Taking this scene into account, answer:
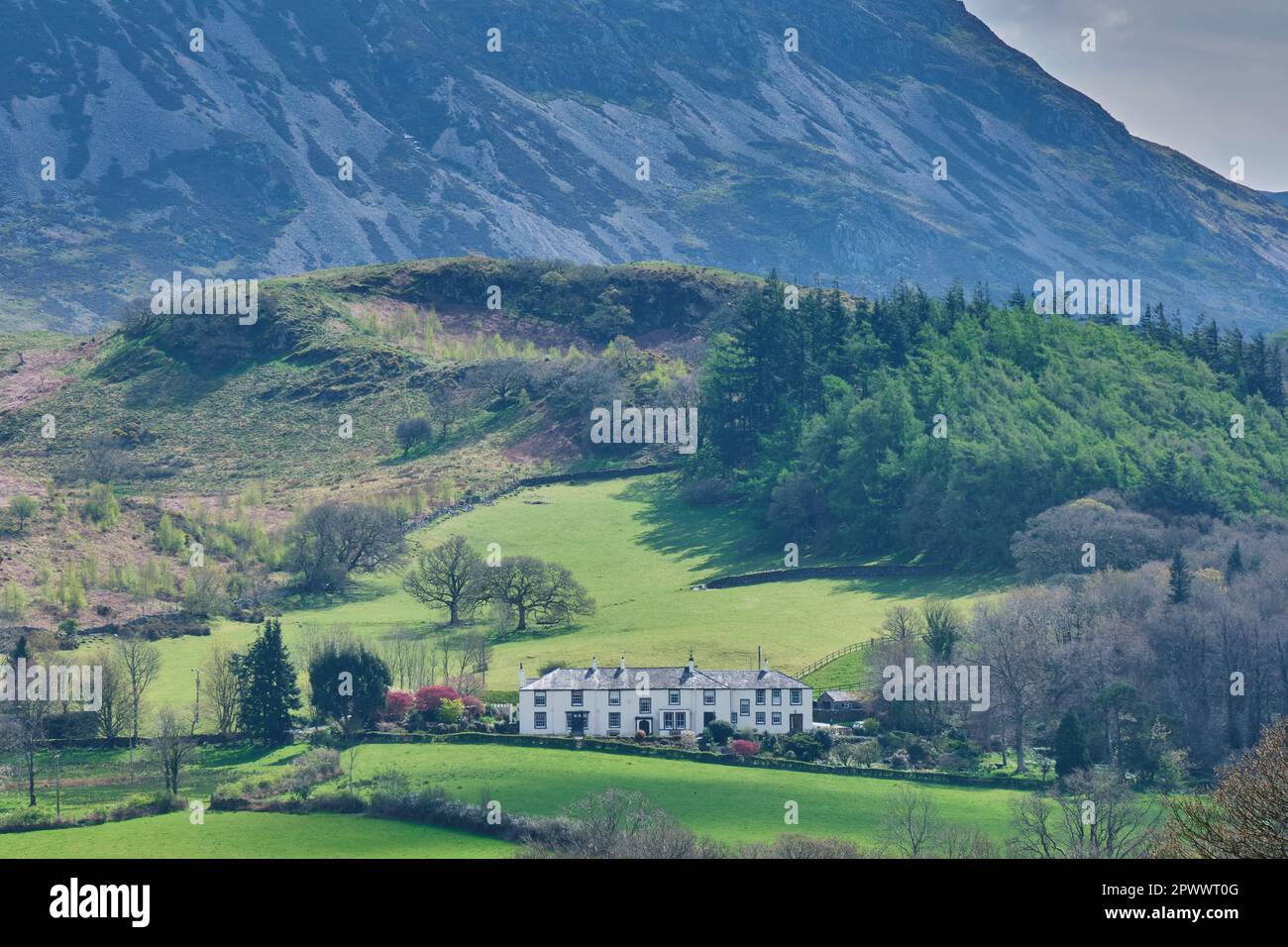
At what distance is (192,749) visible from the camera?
7575cm

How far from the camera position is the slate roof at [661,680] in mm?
80812

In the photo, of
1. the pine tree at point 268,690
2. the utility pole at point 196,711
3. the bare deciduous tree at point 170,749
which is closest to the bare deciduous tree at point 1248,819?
the bare deciduous tree at point 170,749

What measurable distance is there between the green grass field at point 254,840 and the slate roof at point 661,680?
750 inches

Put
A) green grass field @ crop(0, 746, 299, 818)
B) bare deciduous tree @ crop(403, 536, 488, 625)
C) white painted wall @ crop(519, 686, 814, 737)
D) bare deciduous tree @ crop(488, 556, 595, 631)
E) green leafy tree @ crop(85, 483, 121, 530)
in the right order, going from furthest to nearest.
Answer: green leafy tree @ crop(85, 483, 121, 530) < bare deciduous tree @ crop(403, 536, 488, 625) < bare deciduous tree @ crop(488, 556, 595, 631) < white painted wall @ crop(519, 686, 814, 737) < green grass field @ crop(0, 746, 299, 818)

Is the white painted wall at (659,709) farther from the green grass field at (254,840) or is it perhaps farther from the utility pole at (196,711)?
the green grass field at (254,840)

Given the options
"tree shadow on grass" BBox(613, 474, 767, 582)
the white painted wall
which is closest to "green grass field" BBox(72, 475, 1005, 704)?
"tree shadow on grass" BBox(613, 474, 767, 582)

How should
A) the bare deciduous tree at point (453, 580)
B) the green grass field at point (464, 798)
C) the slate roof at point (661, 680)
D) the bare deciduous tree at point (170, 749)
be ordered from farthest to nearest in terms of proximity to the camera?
the bare deciduous tree at point (453, 580), the slate roof at point (661, 680), the bare deciduous tree at point (170, 749), the green grass field at point (464, 798)

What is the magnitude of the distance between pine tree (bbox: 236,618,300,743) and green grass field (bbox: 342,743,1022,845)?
5802 millimetres

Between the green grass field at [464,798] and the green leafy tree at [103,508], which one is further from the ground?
the green leafy tree at [103,508]

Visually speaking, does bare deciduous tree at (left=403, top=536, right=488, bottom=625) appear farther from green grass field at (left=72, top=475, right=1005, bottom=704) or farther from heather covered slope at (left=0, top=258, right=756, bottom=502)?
heather covered slope at (left=0, top=258, right=756, bottom=502)

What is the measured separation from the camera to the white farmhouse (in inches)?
3135

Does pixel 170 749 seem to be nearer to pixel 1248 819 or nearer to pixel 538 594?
pixel 538 594

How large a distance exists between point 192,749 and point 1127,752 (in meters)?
39.3
